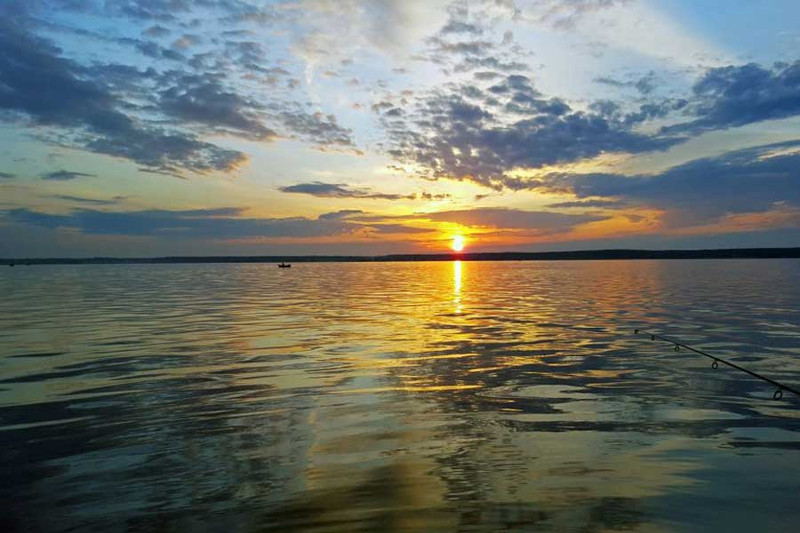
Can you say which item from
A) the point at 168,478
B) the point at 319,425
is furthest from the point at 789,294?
the point at 168,478

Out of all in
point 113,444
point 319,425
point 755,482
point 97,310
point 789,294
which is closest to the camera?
point 755,482

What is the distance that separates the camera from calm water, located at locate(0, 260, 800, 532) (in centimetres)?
716

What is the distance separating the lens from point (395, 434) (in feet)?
34.0

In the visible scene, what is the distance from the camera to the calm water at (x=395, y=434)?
7.16 metres

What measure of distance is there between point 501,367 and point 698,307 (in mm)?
25242

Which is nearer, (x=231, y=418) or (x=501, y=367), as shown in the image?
(x=231, y=418)

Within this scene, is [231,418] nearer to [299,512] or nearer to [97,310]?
[299,512]

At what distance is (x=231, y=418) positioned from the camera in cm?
1136

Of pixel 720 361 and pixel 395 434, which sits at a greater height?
pixel 720 361

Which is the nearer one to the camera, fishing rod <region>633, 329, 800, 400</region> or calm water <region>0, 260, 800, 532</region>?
calm water <region>0, 260, 800, 532</region>

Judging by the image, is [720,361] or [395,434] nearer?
[395,434]

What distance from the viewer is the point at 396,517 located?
7008 millimetres

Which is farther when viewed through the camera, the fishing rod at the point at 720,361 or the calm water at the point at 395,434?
the fishing rod at the point at 720,361

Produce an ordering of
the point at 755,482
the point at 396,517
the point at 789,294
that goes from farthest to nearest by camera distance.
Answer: the point at 789,294, the point at 755,482, the point at 396,517
